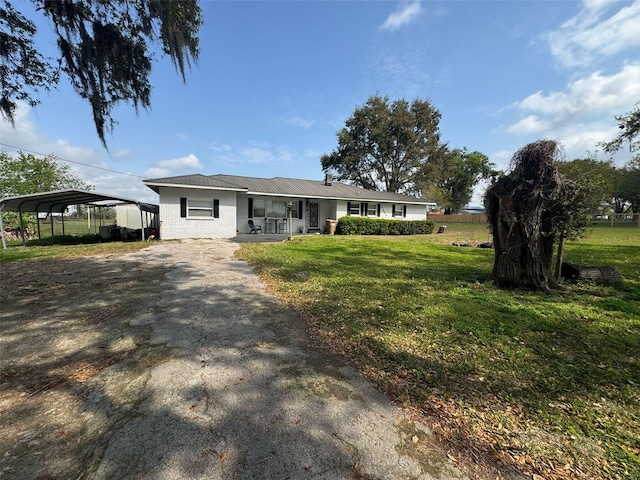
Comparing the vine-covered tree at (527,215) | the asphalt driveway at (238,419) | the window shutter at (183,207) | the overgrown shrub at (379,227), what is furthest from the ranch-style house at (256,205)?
the asphalt driveway at (238,419)

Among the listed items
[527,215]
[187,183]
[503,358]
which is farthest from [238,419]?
[187,183]

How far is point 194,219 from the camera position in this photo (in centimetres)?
1357

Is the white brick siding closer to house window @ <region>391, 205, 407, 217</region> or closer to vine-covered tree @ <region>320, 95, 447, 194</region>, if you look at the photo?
house window @ <region>391, 205, 407, 217</region>

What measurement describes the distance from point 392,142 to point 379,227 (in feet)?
57.3

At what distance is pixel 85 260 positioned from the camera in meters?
7.91

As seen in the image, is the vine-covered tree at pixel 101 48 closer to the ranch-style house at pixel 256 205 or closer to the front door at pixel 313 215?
the ranch-style house at pixel 256 205

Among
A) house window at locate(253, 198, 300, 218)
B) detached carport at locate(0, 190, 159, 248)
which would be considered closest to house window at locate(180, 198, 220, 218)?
detached carport at locate(0, 190, 159, 248)

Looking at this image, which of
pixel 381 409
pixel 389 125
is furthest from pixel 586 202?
pixel 389 125

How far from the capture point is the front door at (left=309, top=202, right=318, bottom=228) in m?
18.8

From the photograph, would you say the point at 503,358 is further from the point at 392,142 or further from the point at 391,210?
the point at 392,142

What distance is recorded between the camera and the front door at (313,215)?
18750mm

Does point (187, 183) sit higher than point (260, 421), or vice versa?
point (187, 183)

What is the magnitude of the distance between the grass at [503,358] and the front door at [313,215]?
12640 mm

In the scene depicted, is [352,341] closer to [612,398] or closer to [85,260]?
[612,398]
